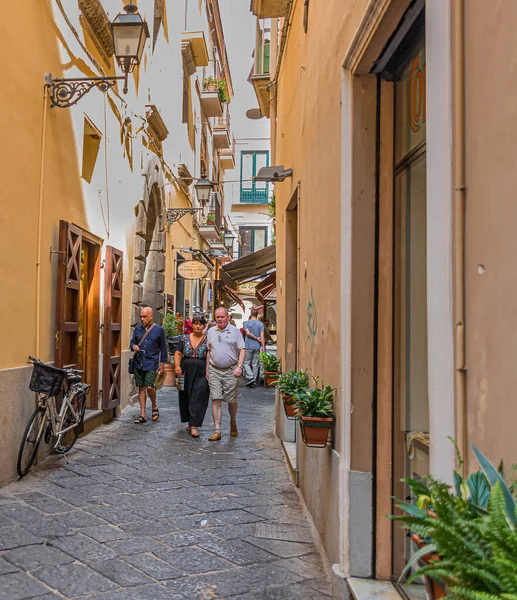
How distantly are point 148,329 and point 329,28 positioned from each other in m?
5.75

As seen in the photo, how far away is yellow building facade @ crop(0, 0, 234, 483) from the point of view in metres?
5.55

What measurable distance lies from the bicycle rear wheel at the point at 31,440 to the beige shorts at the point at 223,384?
2.27 metres

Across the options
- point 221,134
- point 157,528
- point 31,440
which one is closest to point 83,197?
point 31,440

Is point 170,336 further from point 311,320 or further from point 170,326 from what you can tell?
point 311,320

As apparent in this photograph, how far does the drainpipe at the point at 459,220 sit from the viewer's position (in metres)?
1.71

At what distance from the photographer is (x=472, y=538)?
1061 mm

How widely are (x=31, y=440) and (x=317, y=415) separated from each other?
3367 millimetres

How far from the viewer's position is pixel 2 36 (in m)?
5.24

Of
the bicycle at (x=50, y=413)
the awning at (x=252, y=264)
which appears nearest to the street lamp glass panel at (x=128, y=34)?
the bicycle at (x=50, y=413)

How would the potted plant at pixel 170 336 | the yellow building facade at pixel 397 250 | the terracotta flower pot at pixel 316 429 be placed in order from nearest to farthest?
the yellow building facade at pixel 397 250 → the terracotta flower pot at pixel 316 429 → the potted plant at pixel 170 336

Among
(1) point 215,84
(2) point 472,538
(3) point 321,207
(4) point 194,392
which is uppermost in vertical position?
(1) point 215,84

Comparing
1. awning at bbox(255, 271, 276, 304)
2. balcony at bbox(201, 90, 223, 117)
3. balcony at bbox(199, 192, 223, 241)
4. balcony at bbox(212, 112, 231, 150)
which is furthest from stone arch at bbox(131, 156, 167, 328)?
balcony at bbox(212, 112, 231, 150)

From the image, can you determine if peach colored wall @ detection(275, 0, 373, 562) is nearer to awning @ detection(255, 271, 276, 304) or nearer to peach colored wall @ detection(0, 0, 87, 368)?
peach colored wall @ detection(0, 0, 87, 368)

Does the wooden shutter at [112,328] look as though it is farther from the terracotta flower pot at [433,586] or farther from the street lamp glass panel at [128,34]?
the terracotta flower pot at [433,586]
